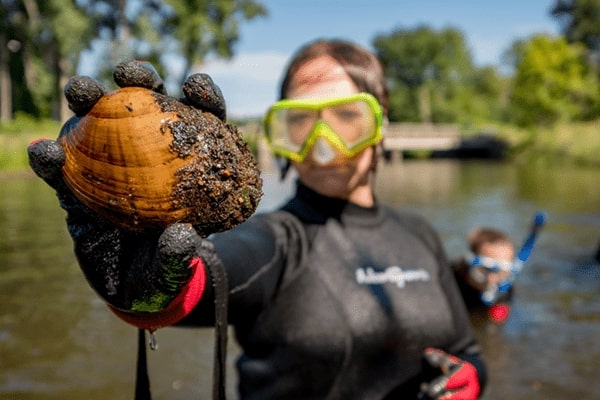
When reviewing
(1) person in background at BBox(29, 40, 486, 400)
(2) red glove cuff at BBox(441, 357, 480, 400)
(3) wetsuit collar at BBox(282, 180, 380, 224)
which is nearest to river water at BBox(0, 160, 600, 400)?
(2) red glove cuff at BBox(441, 357, 480, 400)

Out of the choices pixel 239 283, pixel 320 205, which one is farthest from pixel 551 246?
pixel 239 283

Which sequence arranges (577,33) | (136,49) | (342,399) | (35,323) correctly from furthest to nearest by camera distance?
1. (577,33)
2. (136,49)
3. (35,323)
4. (342,399)

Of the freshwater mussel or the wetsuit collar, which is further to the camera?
the wetsuit collar

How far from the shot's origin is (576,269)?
8.23 m

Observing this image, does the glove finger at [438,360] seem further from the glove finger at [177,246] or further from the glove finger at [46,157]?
the glove finger at [46,157]

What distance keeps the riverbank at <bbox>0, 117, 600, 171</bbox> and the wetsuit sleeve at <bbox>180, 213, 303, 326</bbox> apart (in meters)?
19.9

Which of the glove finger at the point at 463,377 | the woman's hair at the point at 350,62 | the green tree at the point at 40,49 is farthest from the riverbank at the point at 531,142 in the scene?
the glove finger at the point at 463,377

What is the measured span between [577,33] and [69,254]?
180 feet

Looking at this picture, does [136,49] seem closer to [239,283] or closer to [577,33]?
[239,283]

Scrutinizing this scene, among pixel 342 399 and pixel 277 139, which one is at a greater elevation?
pixel 277 139

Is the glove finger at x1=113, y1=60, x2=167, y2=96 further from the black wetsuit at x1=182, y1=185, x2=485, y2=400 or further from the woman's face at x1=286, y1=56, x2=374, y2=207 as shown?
the woman's face at x1=286, y1=56, x2=374, y2=207

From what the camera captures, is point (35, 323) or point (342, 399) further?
point (35, 323)

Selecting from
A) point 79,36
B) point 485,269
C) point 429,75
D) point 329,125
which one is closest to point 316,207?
point 329,125

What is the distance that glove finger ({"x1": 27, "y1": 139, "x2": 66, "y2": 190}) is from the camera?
1.17 metres
